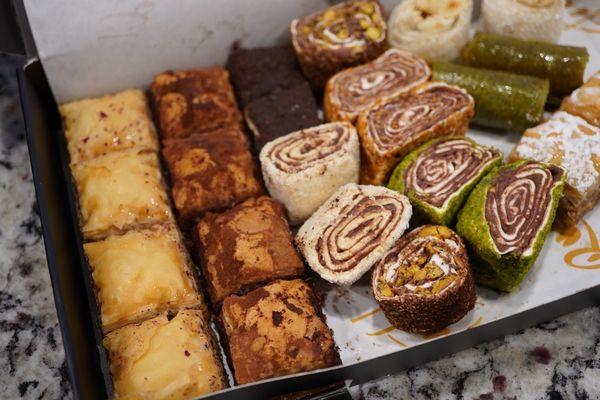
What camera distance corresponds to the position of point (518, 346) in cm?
315

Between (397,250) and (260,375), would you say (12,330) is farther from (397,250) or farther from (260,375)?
(397,250)

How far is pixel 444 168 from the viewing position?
3.29 m

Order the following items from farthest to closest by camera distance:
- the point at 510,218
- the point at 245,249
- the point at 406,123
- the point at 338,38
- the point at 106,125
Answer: the point at 338,38
the point at 106,125
the point at 406,123
the point at 245,249
the point at 510,218

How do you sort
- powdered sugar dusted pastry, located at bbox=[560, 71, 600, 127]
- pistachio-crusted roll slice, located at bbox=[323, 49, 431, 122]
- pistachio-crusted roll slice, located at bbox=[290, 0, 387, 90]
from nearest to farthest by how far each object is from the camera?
powdered sugar dusted pastry, located at bbox=[560, 71, 600, 127], pistachio-crusted roll slice, located at bbox=[323, 49, 431, 122], pistachio-crusted roll slice, located at bbox=[290, 0, 387, 90]

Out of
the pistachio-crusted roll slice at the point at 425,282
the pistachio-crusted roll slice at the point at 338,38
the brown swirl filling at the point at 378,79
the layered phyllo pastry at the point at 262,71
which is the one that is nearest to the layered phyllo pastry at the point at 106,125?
the layered phyllo pastry at the point at 262,71

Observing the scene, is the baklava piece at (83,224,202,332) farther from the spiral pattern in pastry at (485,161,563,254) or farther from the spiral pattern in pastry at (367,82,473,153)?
the spiral pattern in pastry at (485,161,563,254)

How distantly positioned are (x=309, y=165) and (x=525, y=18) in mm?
1660

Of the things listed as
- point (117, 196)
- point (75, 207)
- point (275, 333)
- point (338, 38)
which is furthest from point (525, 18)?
point (75, 207)

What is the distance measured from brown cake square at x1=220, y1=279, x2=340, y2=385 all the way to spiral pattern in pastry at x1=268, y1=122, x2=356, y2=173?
0.63 metres

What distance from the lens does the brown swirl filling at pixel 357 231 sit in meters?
3.10

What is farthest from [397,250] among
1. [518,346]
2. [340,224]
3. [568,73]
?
[568,73]

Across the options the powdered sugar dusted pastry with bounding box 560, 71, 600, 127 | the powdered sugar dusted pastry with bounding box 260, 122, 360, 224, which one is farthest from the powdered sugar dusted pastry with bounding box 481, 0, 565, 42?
the powdered sugar dusted pastry with bounding box 260, 122, 360, 224

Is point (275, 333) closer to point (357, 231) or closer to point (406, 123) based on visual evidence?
point (357, 231)

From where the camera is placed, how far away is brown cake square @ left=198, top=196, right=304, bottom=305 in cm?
311
